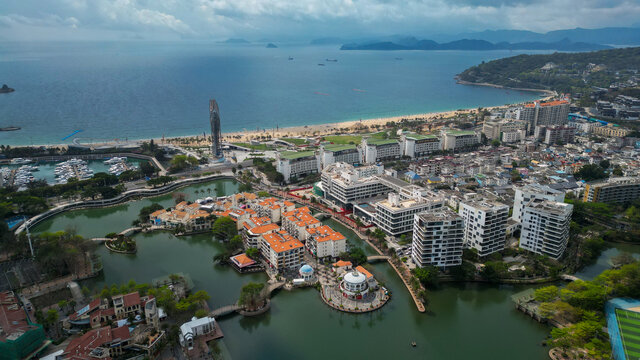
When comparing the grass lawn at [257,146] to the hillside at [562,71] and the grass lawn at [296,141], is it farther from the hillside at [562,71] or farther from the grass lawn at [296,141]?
the hillside at [562,71]

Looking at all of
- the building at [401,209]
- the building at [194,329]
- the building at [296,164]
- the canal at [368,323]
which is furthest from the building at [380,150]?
the building at [194,329]

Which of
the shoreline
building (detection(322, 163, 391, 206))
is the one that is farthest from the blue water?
building (detection(322, 163, 391, 206))

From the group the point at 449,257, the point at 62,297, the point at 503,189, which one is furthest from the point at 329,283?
the point at 503,189

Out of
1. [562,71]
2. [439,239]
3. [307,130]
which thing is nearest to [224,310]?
[439,239]

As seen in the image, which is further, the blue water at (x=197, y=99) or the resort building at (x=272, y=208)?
the blue water at (x=197, y=99)

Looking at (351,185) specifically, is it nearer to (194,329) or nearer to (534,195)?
(534,195)

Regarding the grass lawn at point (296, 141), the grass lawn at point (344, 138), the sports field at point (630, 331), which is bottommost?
the sports field at point (630, 331)
